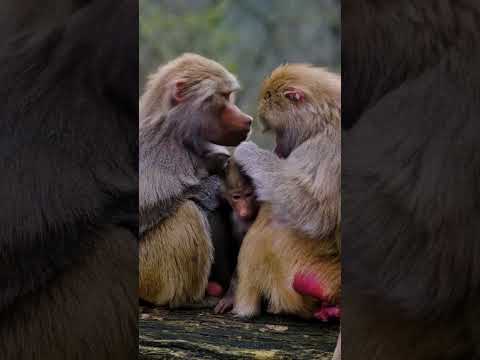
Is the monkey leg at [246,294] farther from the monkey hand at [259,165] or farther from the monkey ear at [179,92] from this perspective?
the monkey ear at [179,92]

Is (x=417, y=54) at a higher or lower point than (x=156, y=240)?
higher

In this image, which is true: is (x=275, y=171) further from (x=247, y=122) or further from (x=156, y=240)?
(x=156, y=240)

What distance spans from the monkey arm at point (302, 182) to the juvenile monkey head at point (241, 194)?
3 centimetres

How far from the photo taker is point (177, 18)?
2.18 metres

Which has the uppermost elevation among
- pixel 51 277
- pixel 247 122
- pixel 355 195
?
pixel 247 122

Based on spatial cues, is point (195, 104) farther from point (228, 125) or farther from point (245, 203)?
point (245, 203)

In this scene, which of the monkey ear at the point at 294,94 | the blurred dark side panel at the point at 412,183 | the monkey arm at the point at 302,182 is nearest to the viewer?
the blurred dark side panel at the point at 412,183

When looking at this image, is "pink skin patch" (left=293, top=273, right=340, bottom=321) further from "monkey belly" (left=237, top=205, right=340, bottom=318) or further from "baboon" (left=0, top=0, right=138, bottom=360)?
"baboon" (left=0, top=0, right=138, bottom=360)

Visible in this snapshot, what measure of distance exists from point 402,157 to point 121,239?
982mm

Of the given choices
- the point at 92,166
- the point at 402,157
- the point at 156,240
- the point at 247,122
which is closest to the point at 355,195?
the point at 402,157

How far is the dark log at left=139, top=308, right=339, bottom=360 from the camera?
2.08m

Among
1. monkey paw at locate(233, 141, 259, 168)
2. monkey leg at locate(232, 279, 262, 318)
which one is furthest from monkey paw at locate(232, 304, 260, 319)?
monkey paw at locate(233, 141, 259, 168)

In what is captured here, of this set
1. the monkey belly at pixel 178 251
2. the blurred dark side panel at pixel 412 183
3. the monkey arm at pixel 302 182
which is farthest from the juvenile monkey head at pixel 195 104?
the blurred dark side panel at pixel 412 183

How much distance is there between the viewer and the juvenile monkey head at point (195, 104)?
7.17 feet
